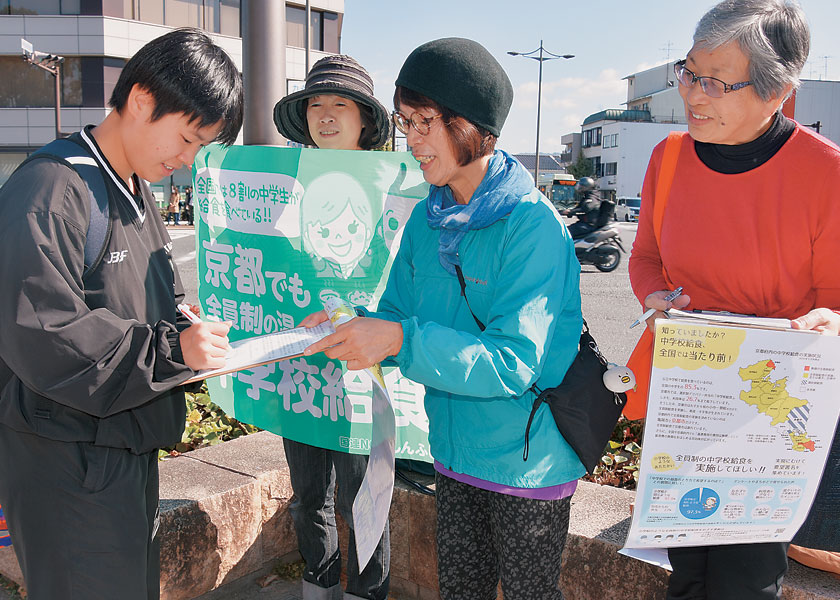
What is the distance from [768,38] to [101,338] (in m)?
1.63

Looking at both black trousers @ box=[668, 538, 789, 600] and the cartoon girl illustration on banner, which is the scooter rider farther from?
black trousers @ box=[668, 538, 789, 600]

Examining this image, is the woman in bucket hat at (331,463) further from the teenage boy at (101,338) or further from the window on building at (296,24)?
the window on building at (296,24)

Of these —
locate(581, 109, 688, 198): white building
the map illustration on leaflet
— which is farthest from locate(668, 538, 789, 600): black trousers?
locate(581, 109, 688, 198): white building

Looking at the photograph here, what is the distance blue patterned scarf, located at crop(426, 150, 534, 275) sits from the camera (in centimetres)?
171

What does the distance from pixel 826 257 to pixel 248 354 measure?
1362 mm

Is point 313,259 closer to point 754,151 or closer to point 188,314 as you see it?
point 188,314

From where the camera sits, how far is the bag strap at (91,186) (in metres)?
1.55

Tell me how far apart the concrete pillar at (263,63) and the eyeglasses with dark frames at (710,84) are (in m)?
2.06

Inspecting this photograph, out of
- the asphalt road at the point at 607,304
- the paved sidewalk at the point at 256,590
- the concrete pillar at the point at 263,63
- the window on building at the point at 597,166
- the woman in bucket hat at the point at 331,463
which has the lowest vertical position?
the paved sidewalk at the point at 256,590

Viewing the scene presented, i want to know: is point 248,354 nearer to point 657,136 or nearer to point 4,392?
point 4,392

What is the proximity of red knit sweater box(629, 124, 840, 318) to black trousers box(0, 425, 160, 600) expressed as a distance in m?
1.54

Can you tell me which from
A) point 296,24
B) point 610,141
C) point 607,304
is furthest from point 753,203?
point 610,141

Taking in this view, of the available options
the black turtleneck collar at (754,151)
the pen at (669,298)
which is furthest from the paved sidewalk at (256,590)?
the black turtleneck collar at (754,151)

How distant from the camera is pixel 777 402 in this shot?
153cm
